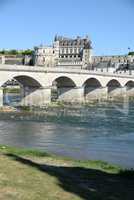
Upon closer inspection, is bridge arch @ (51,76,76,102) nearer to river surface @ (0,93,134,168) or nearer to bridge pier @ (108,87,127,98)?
bridge pier @ (108,87,127,98)

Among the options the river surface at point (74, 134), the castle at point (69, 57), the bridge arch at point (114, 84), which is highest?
the castle at point (69, 57)

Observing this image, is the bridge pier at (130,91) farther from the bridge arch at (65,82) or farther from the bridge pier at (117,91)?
the bridge arch at (65,82)

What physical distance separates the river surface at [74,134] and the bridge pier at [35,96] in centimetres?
1129

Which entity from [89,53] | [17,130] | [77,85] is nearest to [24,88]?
[77,85]

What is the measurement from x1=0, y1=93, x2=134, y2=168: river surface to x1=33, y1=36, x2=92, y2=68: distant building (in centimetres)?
9754

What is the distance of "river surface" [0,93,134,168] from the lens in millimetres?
21047

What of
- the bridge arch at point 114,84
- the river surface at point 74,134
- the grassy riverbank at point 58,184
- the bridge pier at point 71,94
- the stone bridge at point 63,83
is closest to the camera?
the grassy riverbank at point 58,184

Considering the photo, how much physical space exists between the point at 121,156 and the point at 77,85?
44.2m

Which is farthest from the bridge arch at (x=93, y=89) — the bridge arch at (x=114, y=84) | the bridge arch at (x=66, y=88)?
the bridge arch at (x=114, y=84)

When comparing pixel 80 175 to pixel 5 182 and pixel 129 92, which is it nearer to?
pixel 5 182

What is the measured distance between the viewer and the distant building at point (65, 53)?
14164cm

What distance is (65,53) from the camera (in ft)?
504

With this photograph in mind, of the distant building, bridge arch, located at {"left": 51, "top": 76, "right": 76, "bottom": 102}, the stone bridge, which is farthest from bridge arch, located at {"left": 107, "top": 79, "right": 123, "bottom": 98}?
the distant building

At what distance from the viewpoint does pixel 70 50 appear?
15375 cm
